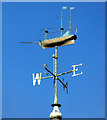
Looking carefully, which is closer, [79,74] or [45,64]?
[45,64]

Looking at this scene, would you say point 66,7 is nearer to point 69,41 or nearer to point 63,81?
point 69,41

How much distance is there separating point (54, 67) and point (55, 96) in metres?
1.50

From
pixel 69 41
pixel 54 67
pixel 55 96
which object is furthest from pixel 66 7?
pixel 55 96

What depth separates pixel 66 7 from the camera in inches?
711

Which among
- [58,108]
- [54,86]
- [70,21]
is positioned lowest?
[58,108]

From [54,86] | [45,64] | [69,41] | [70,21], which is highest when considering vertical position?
[70,21]

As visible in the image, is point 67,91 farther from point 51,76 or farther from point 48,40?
point 48,40

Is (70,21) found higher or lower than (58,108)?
higher

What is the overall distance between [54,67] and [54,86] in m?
0.98

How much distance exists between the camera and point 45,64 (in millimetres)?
16297

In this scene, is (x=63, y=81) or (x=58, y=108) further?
(x=63, y=81)

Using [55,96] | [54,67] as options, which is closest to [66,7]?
[54,67]

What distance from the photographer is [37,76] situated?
17609 mm

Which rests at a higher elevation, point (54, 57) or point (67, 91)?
point (54, 57)
